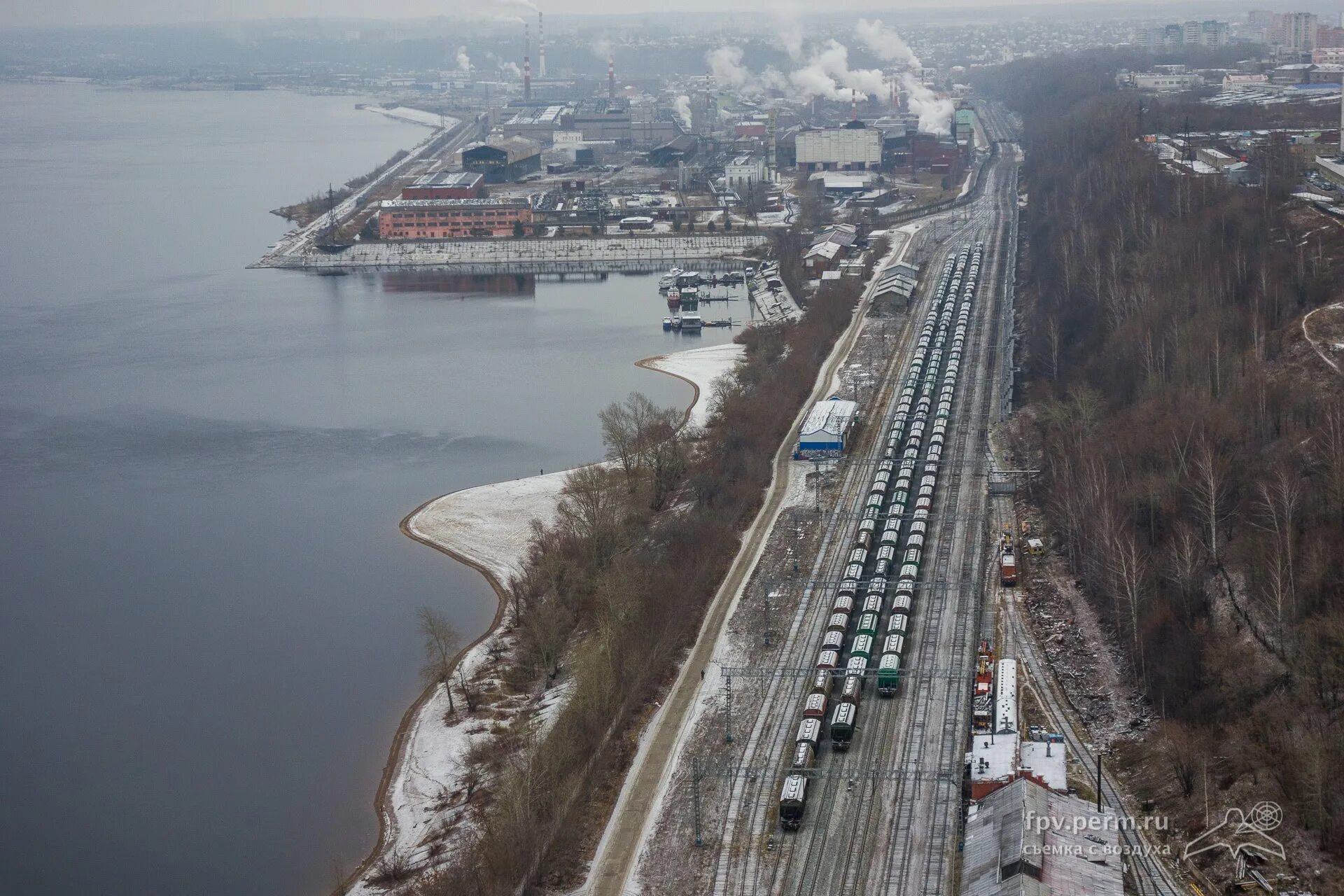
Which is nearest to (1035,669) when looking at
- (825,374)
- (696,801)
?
(696,801)

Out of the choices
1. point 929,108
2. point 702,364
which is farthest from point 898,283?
point 929,108

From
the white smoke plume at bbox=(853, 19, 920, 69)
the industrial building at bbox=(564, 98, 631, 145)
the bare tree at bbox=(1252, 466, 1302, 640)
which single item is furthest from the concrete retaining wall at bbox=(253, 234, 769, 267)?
the white smoke plume at bbox=(853, 19, 920, 69)

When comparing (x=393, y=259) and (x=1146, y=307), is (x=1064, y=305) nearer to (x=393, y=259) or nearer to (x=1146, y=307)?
(x=1146, y=307)

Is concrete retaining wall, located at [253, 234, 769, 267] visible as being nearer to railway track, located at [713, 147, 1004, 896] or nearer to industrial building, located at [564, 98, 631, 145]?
industrial building, located at [564, 98, 631, 145]

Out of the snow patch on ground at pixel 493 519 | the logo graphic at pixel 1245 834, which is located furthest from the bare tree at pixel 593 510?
the logo graphic at pixel 1245 834

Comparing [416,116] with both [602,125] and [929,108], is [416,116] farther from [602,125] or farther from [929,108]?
[929,108]

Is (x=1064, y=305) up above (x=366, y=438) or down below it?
above
